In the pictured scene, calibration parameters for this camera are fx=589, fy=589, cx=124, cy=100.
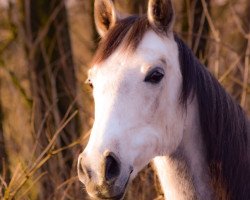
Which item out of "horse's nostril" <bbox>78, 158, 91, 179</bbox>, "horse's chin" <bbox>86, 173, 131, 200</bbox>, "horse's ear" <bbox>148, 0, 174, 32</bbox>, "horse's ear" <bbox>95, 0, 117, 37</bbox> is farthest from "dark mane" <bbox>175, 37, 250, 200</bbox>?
"horse's nostril" <bbox>78, 158, 91, 179</bbox>

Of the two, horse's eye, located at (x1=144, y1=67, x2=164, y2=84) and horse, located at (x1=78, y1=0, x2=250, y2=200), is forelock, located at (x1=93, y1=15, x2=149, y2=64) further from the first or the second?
horse's eye, located at (x1=144, y1=67, x2=164, y2=84)

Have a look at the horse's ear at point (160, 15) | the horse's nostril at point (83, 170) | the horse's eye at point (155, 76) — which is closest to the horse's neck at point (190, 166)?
the horse's eye at point (155, 76)

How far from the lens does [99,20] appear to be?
322 cm

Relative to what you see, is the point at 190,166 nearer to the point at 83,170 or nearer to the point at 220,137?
the point at 220,137

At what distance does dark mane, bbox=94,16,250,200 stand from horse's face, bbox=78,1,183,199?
0.24ft

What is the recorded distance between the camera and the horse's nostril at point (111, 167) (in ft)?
8.31

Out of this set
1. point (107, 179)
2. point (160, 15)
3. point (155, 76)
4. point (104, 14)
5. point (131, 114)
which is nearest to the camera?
point (107, 179)

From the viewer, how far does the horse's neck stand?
3006 mm

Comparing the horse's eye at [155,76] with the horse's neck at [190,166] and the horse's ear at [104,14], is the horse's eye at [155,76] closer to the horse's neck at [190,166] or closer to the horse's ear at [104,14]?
the horse's neck at [190,166]

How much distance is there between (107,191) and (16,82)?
152 inches

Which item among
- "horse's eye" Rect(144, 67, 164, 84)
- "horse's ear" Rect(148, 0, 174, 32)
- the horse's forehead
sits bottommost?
"horse's eye" Rect(144, 67, 164, 84)

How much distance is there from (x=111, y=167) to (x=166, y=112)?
1.57ft

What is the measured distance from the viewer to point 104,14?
10.5ft

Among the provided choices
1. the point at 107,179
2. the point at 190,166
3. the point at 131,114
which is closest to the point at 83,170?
the point at 107,179
